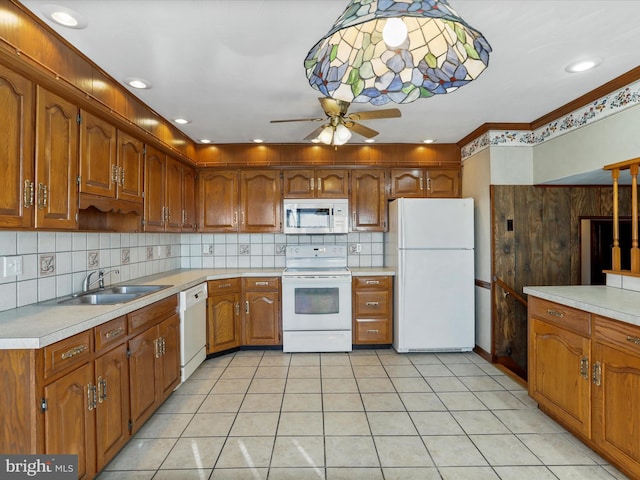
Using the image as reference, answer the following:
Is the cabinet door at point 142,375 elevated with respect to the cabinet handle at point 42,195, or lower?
lower

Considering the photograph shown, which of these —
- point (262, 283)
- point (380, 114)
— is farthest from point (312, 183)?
point (380, 114)

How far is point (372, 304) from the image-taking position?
3684mm

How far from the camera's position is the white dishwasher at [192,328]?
276cm

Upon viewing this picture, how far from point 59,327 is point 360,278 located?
107 inches

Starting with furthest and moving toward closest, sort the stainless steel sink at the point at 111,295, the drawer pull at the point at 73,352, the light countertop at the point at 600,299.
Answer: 1. the stainless steel sink at the point at 111,295
2. the light countertop at the point at 600,299
3. the drawer pull at the point at 73,352

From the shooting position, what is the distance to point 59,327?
1.45 metres

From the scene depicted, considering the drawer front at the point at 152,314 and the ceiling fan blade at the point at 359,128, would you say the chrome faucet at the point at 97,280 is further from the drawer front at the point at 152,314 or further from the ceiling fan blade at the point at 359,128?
the ceiling fan blade at the point at 359,128

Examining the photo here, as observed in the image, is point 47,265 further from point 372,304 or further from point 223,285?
point 372,304

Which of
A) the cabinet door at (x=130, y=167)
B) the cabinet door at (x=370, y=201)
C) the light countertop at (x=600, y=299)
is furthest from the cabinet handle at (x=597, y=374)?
the cabinet door at (x=130, y=167)

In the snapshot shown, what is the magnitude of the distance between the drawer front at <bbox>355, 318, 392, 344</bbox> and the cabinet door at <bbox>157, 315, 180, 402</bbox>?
1.83 meters

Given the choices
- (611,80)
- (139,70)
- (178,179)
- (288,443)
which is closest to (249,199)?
(178,179)

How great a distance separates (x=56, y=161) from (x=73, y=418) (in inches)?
48.9

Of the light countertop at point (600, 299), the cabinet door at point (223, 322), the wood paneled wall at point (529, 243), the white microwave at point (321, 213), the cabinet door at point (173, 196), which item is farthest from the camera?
the white microwave at point (321, 213)

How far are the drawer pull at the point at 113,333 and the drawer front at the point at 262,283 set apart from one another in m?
1.80
